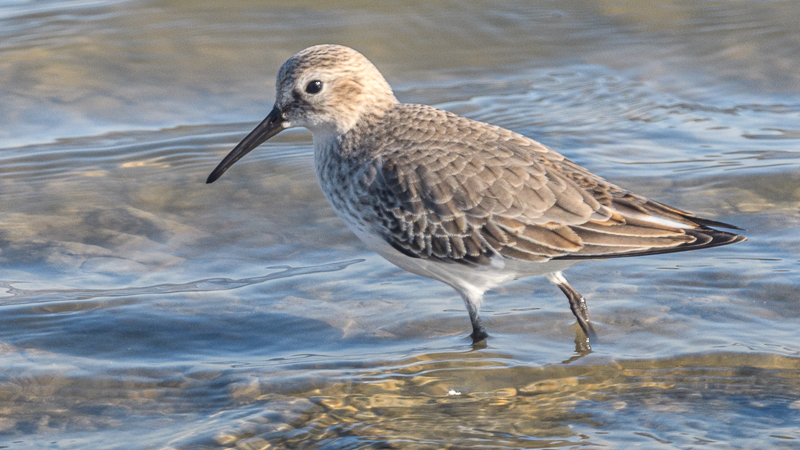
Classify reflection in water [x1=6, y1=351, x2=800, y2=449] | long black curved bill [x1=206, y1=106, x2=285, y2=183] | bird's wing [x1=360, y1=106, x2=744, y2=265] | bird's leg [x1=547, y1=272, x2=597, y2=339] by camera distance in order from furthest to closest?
long black curved bill [x1=206, y1=106, x2=285, y2=183], bird's leg [x1=547, y1=272, x2=597, y2=339], bird's wing [x1=360, y1=106, x2=744, y2=265], reflection in water [x1=6, y1=351, x2=800, y2=449]

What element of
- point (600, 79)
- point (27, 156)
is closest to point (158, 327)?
point (27, 156)

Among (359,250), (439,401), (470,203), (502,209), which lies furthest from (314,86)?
(439,401)

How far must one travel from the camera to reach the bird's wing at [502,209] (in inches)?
253

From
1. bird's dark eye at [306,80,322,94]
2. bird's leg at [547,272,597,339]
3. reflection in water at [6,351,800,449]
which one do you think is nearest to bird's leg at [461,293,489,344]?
reflection in water at [6,351,800,449]

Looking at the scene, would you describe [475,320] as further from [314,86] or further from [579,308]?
[314,86]

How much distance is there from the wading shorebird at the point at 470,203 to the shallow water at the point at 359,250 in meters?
0.70

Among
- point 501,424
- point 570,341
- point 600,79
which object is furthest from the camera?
point 600,79

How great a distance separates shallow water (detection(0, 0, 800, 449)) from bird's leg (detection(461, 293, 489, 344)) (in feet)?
0.30

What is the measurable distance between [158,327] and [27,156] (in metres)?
3.85

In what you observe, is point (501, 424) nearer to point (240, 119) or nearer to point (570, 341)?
point (570, 341)

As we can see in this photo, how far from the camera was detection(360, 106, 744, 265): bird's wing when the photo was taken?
21.1 ft

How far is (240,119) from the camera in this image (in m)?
11.2

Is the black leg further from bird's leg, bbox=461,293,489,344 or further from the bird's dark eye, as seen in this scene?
the bird's dark eye

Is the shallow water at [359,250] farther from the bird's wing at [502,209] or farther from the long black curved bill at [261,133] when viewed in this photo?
the long black curved bill at [261,133]
